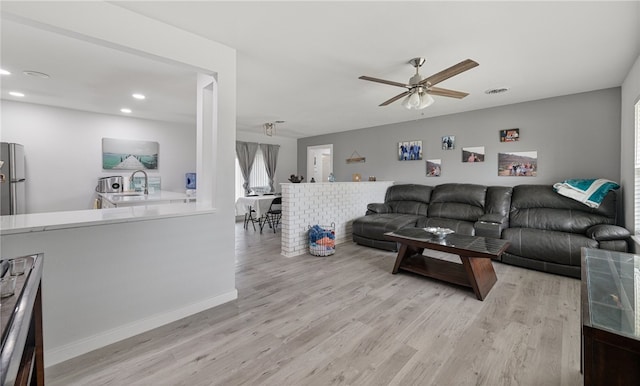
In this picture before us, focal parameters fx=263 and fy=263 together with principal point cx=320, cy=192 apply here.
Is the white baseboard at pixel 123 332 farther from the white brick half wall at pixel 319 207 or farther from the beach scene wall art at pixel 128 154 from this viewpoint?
the beach scene wall art at pixel 128 154

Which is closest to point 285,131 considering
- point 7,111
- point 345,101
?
point 345,101

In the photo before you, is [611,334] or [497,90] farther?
[497,90]

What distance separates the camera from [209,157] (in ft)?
9.27

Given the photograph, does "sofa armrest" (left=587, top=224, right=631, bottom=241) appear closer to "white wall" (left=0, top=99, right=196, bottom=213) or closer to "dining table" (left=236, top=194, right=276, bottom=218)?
"dining table" (left=236, top=194, right=276, bottom=218)

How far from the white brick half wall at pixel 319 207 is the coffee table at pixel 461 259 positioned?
4.78 feet

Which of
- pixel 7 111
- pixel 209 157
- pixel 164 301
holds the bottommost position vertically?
pixel 164 301

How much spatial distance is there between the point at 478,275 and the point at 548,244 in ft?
4.29

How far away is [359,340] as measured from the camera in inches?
76.9

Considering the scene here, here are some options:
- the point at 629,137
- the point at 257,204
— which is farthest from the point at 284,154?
the point at 629,137

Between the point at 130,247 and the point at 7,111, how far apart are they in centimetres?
442

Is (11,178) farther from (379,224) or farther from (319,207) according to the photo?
(379,224)

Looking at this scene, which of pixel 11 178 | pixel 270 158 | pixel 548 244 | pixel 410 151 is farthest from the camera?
pixel 270 158

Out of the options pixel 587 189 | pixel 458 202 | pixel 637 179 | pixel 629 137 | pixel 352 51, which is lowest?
pixel 458 202

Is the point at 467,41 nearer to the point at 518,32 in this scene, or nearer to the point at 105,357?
the point at 518,32
